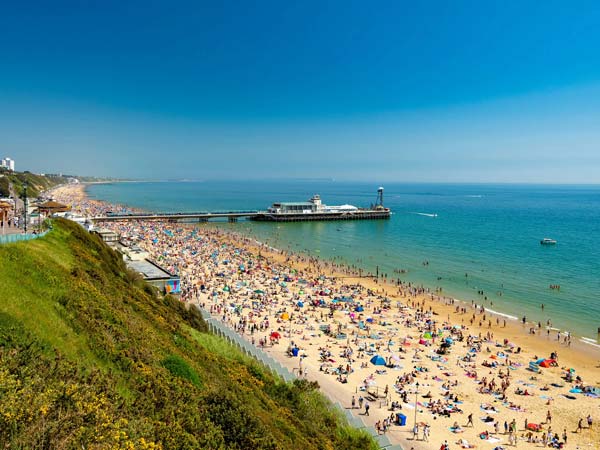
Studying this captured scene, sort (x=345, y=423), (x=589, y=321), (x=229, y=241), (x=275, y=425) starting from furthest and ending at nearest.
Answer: (x=229, y=241), (x=589, y=321), (x=345, y=423), (x=275, y=425)

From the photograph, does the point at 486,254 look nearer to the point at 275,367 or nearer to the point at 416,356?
the point at 416,356

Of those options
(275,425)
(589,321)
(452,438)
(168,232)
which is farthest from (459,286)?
(168,232)

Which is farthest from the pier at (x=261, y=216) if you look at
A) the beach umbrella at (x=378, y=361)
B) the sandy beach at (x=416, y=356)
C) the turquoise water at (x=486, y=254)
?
the beach umbrella at (x=378, y=361)

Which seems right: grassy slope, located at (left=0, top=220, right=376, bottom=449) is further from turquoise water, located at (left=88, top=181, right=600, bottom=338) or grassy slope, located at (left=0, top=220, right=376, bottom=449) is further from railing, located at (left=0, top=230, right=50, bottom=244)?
turquoise water, located at (left=88, top=181, right=600, bottom=338)

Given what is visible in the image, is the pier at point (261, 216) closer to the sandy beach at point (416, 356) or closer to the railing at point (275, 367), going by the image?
the sandy beach at point (416, 356)

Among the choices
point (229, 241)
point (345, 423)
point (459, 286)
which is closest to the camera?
point (345, 423)

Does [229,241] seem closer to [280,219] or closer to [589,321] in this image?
[280,219]
